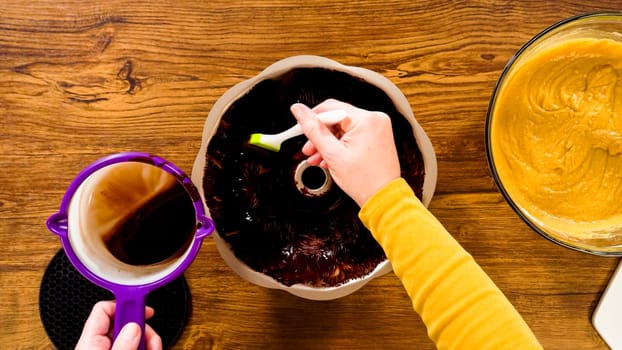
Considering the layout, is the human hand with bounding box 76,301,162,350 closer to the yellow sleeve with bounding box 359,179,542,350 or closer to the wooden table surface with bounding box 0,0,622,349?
the wooden table surface with bounding box 0,0,622,349

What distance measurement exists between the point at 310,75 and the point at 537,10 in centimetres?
32

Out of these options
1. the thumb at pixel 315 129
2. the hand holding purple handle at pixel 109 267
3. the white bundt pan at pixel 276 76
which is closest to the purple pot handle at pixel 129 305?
the hand holding purple handle at pixel 109 267

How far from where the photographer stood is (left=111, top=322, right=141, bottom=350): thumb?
454mm

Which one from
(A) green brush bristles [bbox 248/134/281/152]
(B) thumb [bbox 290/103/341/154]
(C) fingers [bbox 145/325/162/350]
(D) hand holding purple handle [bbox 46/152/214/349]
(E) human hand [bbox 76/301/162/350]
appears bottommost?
(C) fingers [bbox 145/325/162/350]

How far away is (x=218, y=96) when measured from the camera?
615 millimetres

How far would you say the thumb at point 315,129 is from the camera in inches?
19.2

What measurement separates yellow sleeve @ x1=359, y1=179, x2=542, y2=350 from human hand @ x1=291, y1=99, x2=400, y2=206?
2 cm

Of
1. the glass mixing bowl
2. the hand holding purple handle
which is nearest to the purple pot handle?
the hand holding purple handle

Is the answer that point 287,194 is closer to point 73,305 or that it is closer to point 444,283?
point 444,283

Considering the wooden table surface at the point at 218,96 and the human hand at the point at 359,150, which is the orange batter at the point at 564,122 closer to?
the wooden table surface at the point at 218,96

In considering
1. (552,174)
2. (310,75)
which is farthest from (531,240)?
(310,75)

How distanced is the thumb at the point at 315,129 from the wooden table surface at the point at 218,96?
16 centimetres

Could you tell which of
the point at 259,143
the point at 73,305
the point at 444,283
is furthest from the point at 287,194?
the point at 73,305

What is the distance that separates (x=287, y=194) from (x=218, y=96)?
159mm
